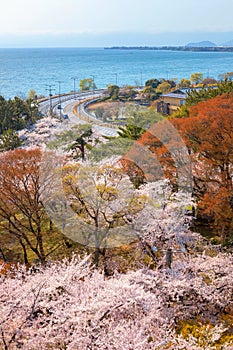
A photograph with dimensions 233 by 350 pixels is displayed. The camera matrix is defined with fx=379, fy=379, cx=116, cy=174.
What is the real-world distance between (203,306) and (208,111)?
5644mm

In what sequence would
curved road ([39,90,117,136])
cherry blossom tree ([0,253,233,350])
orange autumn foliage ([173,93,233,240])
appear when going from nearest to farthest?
cherry blossom tree ([0,253,233,350]) → orange autumn foliage ([173,93,233,240]) → curved road ([39,90,117,136])

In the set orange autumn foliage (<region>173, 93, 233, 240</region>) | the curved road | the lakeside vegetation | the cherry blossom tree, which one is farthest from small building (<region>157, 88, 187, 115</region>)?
the cherry blossom tree

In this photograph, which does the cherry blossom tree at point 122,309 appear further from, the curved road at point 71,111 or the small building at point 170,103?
the small building at point 170,103

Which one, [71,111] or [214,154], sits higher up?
[214,154]

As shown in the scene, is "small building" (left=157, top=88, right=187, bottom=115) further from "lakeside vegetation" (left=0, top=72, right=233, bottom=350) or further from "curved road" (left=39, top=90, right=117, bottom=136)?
"lakeside vegetation" (left=0, top=72, right=233, bottom=350)

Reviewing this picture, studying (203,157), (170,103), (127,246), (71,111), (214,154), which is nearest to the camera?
(214,154)

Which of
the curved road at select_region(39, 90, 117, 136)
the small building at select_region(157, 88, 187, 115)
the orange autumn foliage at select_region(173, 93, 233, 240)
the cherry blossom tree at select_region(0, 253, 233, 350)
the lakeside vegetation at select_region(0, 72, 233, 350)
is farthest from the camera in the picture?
the small building at select_region(157, 88, 187, 115)

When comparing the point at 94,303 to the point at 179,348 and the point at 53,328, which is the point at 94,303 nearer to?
the point at 53,328

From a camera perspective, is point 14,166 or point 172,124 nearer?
point 14,166

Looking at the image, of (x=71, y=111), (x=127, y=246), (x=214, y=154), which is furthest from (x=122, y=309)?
(x=71, y=111)

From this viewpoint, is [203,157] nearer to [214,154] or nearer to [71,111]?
[214,154]

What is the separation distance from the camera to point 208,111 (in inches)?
436

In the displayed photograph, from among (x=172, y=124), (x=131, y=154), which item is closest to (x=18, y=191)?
(x=131, y=154)

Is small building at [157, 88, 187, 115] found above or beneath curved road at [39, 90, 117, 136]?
above
